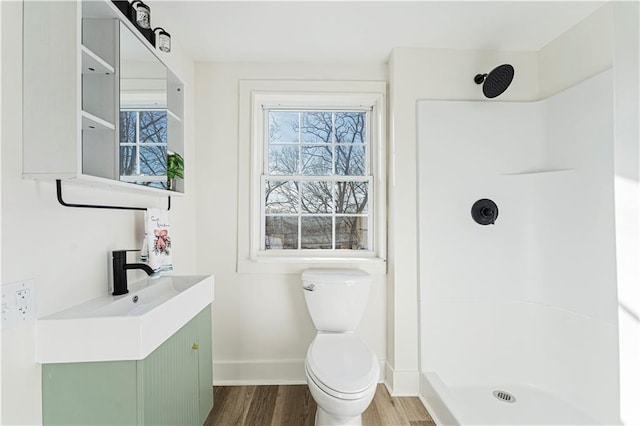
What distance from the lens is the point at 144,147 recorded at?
5.42ft

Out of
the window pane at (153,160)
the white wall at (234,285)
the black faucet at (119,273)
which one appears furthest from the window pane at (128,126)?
the white wall at (234,285)

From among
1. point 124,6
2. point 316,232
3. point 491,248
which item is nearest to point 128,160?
point 124,6

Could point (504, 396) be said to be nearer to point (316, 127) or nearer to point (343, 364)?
point (343, 364)

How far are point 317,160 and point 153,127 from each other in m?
1.30

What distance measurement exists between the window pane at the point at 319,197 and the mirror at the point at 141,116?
1.14 metres

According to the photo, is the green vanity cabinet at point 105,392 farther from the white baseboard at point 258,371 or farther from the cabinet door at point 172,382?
the white baseboard at point 258,371

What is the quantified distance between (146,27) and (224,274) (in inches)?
63.1

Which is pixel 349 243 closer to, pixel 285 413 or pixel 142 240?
pixel 285 413

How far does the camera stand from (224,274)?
255cm

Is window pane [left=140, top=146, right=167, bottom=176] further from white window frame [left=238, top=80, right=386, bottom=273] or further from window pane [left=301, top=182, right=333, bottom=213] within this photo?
window pane [left=301, top=182, right=333, bottom=213]

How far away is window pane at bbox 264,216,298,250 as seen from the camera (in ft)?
8.90

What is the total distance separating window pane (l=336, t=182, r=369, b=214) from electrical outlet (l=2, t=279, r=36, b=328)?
1953mm

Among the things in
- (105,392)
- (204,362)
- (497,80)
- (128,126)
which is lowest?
(204,362)

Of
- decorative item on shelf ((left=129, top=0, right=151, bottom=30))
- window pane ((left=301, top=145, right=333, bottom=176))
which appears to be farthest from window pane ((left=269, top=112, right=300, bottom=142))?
decorative item on shelf ((left=129, top=0, right=151, bottom=30))
